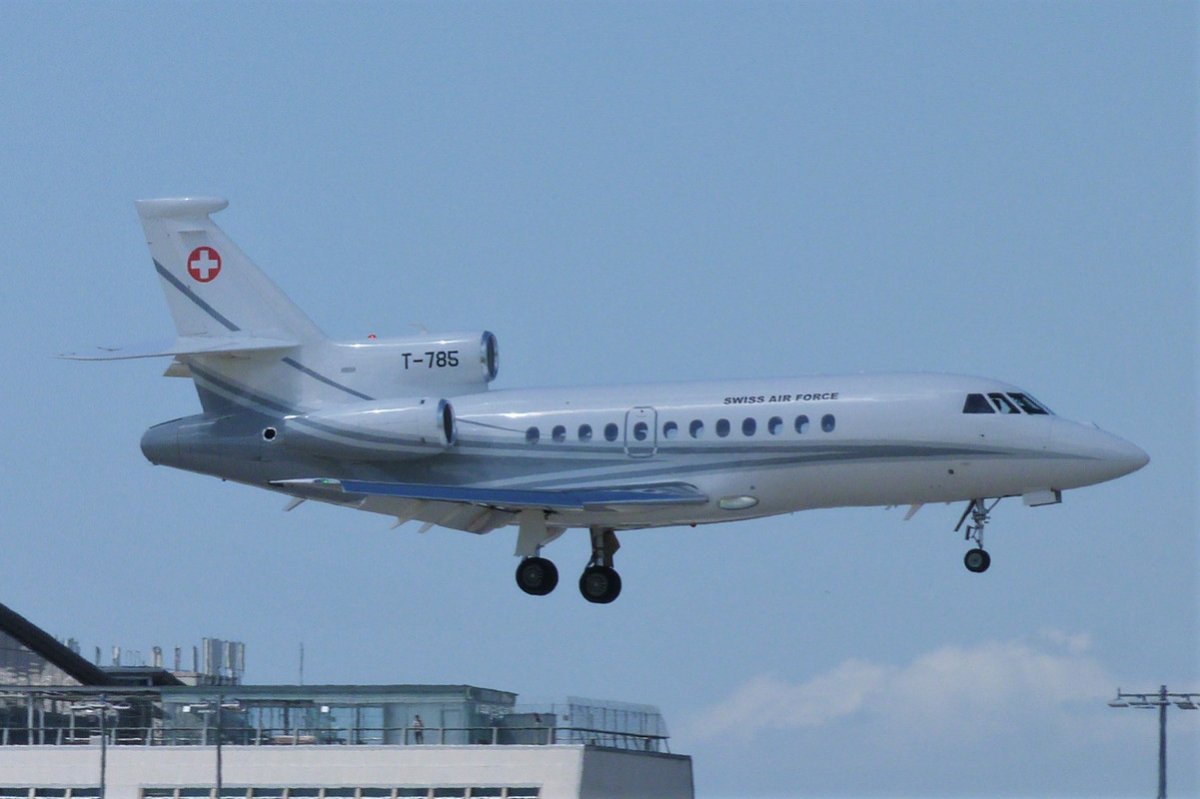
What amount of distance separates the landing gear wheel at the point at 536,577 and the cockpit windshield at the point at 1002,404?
8359 mm

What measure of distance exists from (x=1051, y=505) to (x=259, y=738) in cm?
1476

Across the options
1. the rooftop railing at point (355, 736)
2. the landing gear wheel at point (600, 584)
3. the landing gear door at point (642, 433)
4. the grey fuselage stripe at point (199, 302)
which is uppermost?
the grey fuselage stripe at point (199, 302)

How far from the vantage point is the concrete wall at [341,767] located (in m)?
43.9

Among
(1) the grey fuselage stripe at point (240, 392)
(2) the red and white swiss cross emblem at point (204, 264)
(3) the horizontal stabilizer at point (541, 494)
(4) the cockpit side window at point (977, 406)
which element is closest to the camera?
(4) the cockpit side window at point (977, 406)

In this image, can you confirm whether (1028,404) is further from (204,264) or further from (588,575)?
(204,264)

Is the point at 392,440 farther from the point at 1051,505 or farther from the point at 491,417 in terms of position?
the point at 1051,505

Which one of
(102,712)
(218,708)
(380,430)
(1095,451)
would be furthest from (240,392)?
(1095,451)

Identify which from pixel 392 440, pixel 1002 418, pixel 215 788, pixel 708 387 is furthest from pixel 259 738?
pixel 1002 418

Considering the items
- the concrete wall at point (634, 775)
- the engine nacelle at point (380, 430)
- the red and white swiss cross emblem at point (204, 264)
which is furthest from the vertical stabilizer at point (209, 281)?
the concrete wall at point (634, 775)

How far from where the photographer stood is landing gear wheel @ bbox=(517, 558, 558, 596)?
4616 cm

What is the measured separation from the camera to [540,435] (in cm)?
4497

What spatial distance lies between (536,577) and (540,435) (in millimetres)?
2805

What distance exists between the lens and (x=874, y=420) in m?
42.5

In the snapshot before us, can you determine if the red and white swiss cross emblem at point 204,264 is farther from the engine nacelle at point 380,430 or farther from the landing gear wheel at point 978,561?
the landing gear wheel at point 978,561
